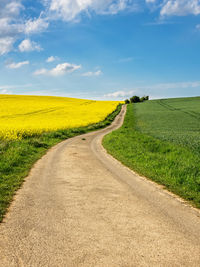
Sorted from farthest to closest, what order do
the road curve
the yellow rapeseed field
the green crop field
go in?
the yellow rapeseed field
the green crop field
the road curve

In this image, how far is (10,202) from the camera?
7.31m

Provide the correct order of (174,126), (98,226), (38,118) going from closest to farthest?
(98,226)
(174,126)
(38,118)

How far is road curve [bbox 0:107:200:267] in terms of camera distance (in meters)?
4.40

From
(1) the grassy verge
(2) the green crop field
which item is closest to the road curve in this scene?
(1) the grassy verge

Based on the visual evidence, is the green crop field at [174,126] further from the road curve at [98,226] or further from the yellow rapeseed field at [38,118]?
the yellow rapeseed field at [38,118]

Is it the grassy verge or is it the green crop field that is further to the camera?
the green crop field

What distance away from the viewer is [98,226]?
5719mm

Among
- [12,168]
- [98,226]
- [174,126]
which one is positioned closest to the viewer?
[98,226]

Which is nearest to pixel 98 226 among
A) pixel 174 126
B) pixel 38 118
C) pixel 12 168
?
pixel 12 168

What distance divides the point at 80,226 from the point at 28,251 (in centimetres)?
143

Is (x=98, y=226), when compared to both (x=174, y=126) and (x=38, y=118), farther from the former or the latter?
(x=38, y=118)

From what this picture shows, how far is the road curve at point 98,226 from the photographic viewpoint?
14.4 ft

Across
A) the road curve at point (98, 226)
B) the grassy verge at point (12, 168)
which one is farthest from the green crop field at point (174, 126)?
the grassy verge at point (12, 168)

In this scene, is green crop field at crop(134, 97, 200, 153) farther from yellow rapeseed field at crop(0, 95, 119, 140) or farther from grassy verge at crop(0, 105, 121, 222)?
grassy verge at crop(0, 105, 121, 222)
